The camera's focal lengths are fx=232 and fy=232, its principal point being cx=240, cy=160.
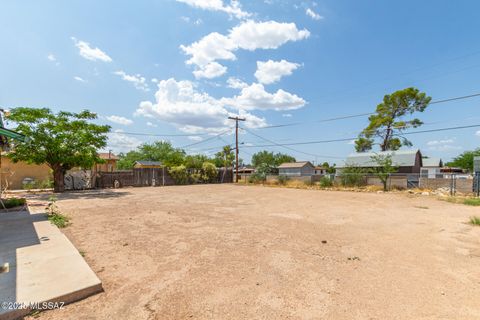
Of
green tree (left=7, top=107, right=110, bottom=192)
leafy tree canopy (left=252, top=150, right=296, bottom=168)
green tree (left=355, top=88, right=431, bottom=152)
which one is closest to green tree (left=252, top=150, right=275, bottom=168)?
leafy tree canopy (left=252, top=150, right=296, bottom=168)

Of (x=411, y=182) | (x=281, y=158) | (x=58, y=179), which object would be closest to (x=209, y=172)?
(x=58, y=179)

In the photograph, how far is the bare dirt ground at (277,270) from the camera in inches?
94.7

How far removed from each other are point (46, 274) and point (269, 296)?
276 centimetres

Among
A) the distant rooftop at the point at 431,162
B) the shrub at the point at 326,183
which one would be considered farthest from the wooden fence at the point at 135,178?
the distant rooftop at the point at 431,162

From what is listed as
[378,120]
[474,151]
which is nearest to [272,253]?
[378,120]

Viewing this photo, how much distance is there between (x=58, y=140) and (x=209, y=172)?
47.9 ft

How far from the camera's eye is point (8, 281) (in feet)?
8.79

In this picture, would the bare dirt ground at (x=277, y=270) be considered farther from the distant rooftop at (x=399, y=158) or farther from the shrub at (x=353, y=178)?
the distant rooftop at (x=399, y=158)

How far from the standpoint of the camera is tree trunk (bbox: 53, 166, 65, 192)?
1461 centimetres

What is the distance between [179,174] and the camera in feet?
75.0

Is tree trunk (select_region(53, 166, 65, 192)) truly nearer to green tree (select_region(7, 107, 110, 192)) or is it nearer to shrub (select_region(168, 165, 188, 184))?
green tree (select_region(7, 107, 110, 192))

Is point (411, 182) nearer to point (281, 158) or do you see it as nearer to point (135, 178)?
point (135, 178)

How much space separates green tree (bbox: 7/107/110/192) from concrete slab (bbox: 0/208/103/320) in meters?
10.7

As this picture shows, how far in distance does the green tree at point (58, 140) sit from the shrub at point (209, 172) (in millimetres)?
11531
